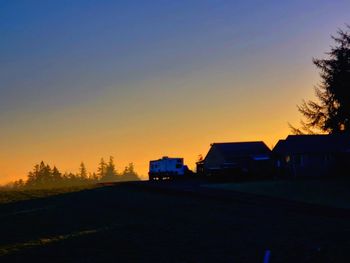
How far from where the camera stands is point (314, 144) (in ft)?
237

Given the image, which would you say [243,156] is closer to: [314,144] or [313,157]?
[314,144]

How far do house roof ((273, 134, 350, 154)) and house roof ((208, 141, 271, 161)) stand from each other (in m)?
3.27

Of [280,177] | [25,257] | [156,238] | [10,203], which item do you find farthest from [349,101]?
[25,257]

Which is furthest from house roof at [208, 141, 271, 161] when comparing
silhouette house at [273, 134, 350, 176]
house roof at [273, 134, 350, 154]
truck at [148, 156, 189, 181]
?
truck at [148, 156, 189, 181]

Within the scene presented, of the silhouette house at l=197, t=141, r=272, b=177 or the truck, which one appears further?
the truck

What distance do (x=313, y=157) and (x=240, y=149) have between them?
1151cm

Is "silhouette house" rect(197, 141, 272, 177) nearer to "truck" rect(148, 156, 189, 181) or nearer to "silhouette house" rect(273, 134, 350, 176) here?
"silhouette house" rect(273, 134, 350, 176)

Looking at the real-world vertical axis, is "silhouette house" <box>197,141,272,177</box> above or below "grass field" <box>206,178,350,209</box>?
above

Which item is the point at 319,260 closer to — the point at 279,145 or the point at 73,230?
the point at 73,230

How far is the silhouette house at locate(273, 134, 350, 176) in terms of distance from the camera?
231 feet

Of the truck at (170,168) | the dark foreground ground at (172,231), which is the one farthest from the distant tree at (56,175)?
the dark foreground ground at (172,231)

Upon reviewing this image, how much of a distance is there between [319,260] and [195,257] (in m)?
4.35

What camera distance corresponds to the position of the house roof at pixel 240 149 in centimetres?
7750

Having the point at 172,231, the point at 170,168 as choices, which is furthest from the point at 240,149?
the point at 172,231
